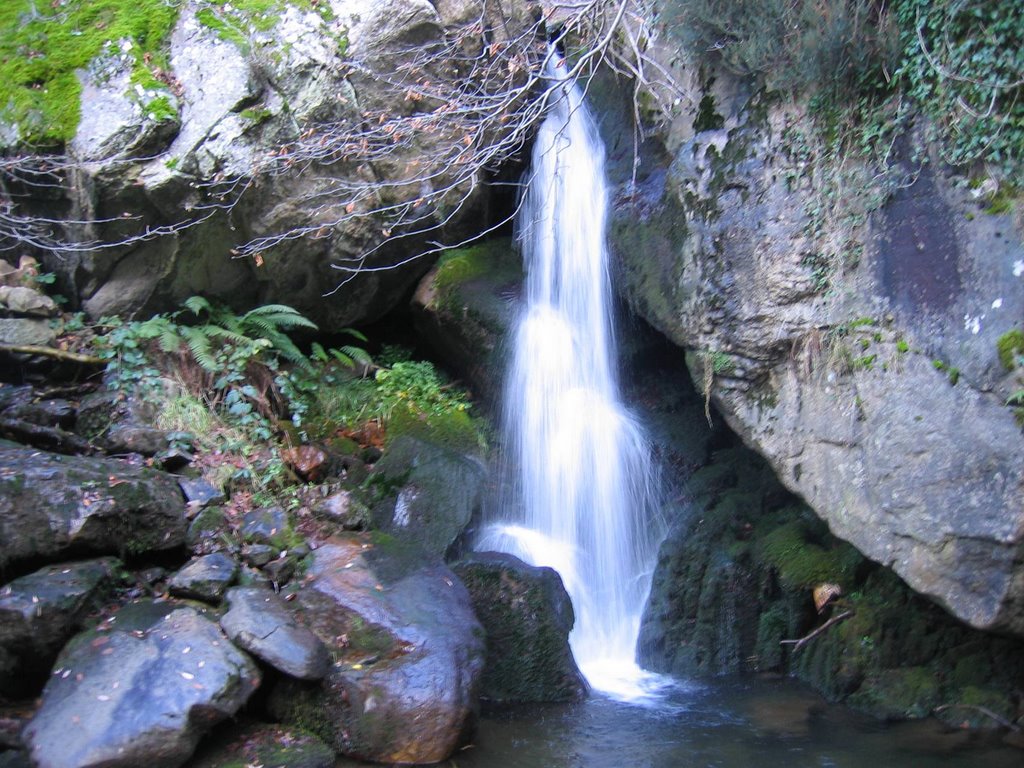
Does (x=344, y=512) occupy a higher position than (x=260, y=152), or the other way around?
(x=260, y=152)

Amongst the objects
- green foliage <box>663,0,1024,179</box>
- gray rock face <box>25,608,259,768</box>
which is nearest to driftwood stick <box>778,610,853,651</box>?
green foliage <box>663,0,1024,179</box>

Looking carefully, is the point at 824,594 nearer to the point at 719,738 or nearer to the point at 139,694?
the point at 719,738

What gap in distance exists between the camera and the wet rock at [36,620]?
5.25 metres

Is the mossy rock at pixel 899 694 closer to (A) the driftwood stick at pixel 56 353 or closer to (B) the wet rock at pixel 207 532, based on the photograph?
(B) the wet rock at pixel 207 532

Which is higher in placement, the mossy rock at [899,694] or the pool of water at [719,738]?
the mossy rock at [899,694]

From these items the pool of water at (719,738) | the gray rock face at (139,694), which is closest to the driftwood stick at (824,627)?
the pool of water at (719,738)

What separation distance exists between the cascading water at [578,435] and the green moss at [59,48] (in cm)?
436

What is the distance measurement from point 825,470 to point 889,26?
10.9 feet

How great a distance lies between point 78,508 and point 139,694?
158 cm

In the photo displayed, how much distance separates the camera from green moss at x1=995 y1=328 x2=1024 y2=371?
5.27 metres

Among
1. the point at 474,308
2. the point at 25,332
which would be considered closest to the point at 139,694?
the point at 25,332

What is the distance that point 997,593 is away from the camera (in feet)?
17.3

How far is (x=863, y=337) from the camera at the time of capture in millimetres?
6191

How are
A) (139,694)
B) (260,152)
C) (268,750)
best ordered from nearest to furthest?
(139,694)
(268,750)
(260,152)
